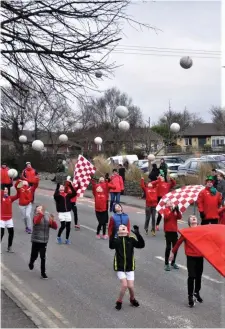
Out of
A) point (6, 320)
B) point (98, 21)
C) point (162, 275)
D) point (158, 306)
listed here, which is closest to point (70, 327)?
point (6, 320)

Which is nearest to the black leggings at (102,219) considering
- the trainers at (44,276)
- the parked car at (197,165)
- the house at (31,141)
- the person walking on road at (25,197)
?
the person walking on road at (25,197)

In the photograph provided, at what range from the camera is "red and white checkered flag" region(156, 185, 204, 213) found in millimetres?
11758

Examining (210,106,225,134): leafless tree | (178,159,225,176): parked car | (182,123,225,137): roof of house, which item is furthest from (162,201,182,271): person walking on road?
(182,123,225,137): roof of house

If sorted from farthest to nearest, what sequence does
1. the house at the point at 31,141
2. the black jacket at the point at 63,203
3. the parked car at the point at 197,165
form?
the house at the point at 31,141
the parked car at the point at 197,165
the black jacket at the point at 63,203

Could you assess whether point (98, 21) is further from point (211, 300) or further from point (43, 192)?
point (43, 192)

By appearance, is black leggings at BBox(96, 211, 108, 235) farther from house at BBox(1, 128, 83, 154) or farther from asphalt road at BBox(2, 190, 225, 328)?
house at BBox(1, 128, 83, 154)

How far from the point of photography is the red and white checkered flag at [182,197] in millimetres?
11758

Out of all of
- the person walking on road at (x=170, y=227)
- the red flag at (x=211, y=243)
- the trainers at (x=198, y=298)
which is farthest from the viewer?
the person walking on road at (x=170, y=227)

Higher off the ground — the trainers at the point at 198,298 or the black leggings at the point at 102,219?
the black leggings at the point at 102,219

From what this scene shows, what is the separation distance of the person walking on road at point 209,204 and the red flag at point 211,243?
5.28 meters

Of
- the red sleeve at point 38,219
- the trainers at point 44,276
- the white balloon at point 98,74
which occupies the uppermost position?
the white balloon at point 98,74

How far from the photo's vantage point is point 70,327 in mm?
7340

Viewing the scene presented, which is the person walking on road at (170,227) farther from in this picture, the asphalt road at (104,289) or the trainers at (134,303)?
the trainers at (134,303)

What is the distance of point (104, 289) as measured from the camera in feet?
30.8
